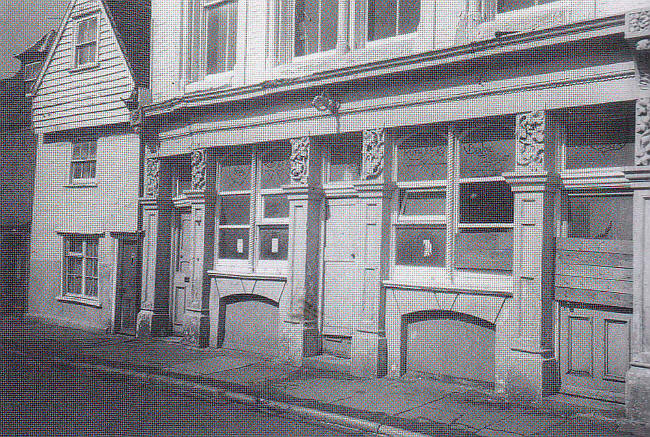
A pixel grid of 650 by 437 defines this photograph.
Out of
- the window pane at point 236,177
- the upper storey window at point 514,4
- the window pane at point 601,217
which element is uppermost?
the upper storey window at point 514,4

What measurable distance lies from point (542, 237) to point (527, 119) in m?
1.65

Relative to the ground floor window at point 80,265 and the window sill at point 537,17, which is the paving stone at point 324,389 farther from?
the ground floor window at point 80,265

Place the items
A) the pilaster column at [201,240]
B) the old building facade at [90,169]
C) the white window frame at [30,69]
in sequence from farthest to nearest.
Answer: the white window frame at [30,69], the old building facade at [90,169], the pilaster column at [201,240]

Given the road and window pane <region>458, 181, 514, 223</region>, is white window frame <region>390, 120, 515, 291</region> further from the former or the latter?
the road

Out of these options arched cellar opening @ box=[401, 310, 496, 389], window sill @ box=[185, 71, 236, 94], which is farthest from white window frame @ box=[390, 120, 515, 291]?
window sill @ box=[185, 71, 236, 94]

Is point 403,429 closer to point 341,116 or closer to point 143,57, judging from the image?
point 341,116

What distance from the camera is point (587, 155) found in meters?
9.16

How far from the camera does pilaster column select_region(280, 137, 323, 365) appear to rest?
11898mm

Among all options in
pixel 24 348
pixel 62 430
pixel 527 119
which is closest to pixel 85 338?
pixel 24 348

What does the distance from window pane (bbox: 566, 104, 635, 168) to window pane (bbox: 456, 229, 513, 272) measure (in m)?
1.41

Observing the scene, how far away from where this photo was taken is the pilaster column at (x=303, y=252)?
39.0ft

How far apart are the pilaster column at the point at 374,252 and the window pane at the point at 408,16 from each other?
5.86ft

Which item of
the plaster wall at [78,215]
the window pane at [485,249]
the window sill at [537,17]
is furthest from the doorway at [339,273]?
the plaster wall at [78,215]

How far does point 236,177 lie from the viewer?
1361cm
